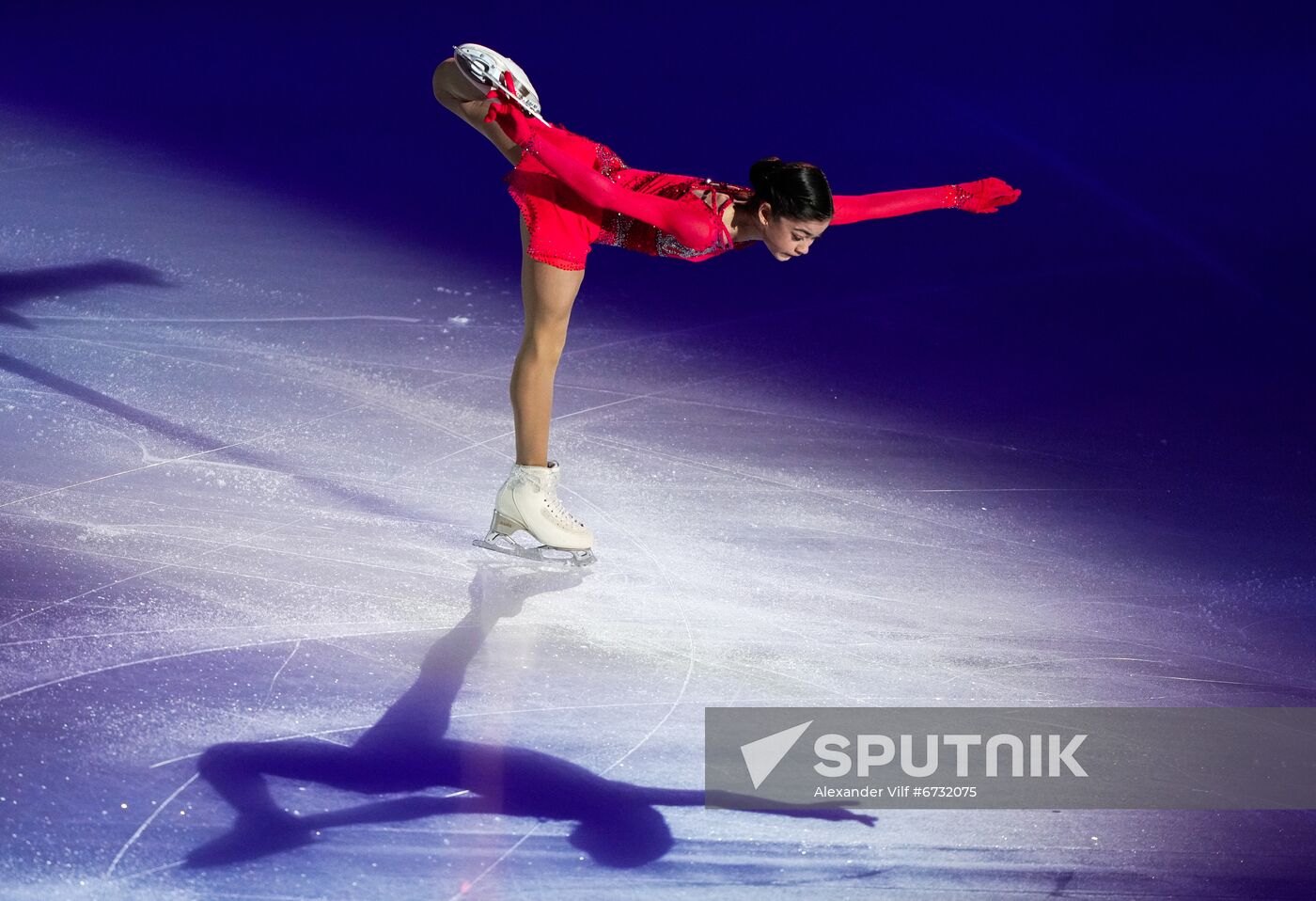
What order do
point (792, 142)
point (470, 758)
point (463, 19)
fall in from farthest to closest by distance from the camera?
point (463, 19), point (792, 142), point (470, 758)

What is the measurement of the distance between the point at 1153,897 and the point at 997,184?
73.3 inches

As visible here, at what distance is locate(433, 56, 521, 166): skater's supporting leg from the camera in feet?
11.8

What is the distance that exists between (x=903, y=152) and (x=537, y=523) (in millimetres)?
4405

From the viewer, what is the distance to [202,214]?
626cm

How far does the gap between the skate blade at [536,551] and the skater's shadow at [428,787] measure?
81 cm

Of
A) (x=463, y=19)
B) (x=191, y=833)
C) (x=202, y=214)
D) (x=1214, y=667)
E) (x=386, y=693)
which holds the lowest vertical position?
(x=191, y=833)

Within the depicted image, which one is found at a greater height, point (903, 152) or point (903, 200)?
point (903, 152)

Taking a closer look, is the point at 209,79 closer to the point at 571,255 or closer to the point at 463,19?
the point at 463,19

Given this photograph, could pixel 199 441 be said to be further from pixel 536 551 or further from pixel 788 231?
pixel 788 231

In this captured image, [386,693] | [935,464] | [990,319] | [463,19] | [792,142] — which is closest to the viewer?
[386,693]

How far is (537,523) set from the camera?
12.1ft

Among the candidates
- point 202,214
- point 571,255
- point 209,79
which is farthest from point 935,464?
point 209,79

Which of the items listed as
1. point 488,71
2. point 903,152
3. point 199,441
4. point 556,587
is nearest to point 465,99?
point 488,71

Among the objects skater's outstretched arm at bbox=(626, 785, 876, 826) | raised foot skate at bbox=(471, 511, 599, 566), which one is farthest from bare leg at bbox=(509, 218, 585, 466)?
skater's outstretched arm at bbox=(626, 785, 876, 826)
